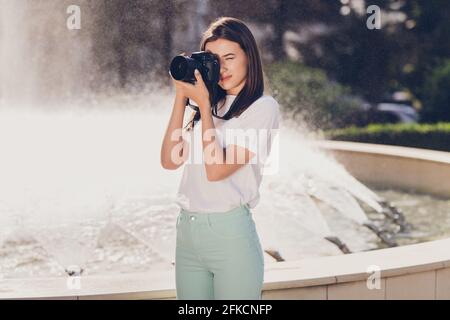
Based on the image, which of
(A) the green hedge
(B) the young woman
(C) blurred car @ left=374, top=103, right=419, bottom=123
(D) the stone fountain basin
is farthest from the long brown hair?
(C) blurred car @ left=374, top=103, right=419, bottom=123

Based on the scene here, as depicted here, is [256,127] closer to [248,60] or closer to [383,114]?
[248,60]

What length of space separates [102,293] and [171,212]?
8.41 feet

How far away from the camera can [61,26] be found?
8.90m

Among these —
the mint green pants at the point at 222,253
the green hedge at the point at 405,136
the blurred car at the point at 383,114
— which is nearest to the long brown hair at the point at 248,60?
the mint green pants at the point at 222,253

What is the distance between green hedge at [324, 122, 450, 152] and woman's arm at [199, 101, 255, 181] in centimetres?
1108

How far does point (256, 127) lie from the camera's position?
240 centimetres

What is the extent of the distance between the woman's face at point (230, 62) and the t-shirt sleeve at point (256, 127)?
0.13m

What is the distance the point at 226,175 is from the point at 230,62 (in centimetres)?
37

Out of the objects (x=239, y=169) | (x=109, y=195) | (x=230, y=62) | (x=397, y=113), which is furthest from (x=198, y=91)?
(x=397, y=113)

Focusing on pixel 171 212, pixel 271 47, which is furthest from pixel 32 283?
pixel 271 47

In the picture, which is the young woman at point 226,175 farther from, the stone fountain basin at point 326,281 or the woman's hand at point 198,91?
the stone fountain basin at point 326,281

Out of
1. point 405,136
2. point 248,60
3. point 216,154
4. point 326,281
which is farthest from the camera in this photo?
point 405,136

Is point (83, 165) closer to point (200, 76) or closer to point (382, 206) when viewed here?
point (382, 206)

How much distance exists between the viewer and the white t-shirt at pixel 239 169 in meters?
2.41
